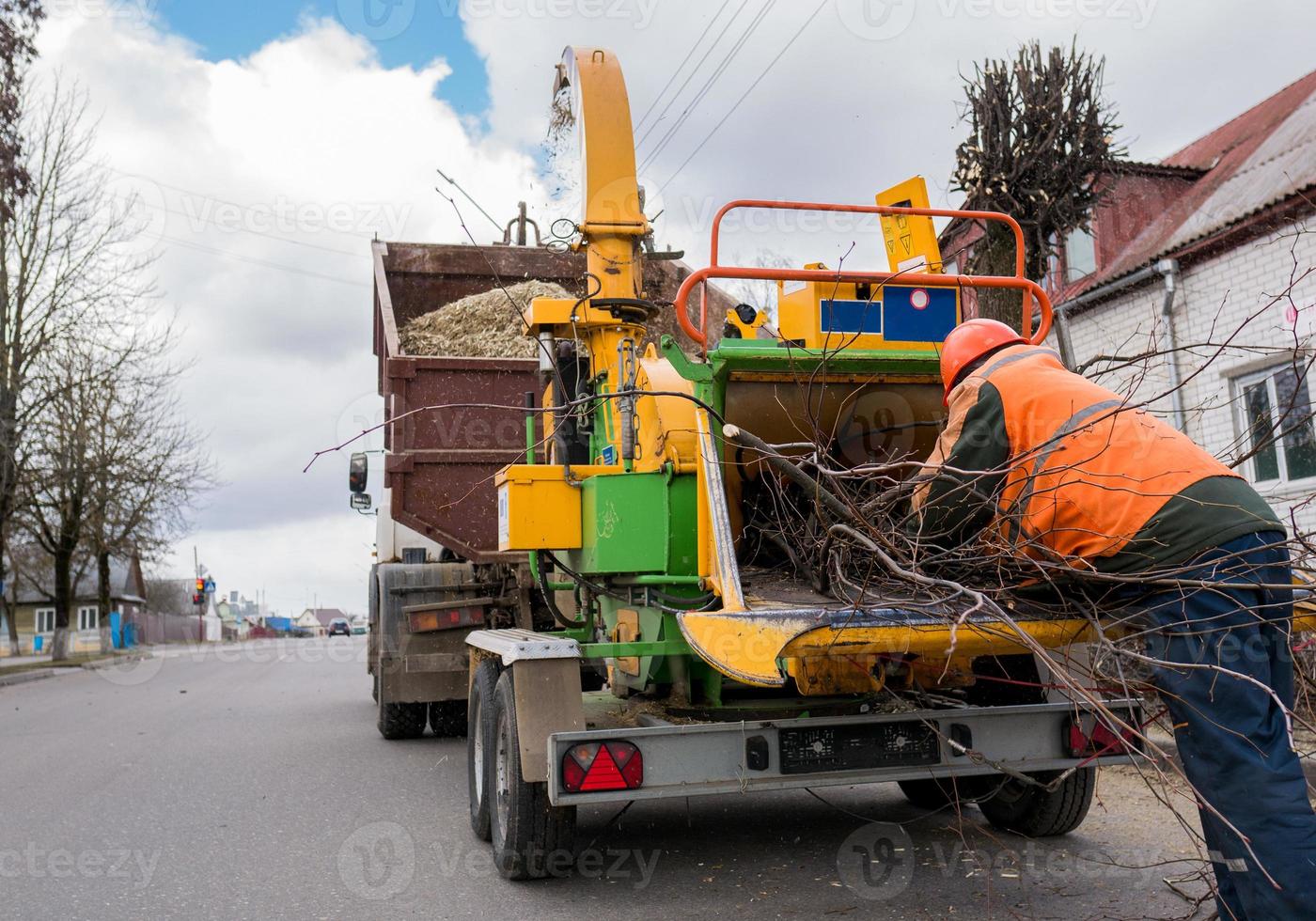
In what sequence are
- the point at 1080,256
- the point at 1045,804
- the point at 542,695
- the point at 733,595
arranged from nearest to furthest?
1. the point at 733,595
2. the point at 542,695
3. the point at 1045,804
4. the point at 1080,256

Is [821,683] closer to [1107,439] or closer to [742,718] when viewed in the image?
[742,718]

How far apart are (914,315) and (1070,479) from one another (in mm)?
1452

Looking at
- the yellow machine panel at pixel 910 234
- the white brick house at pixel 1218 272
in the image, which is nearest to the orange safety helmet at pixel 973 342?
the yellow machine panel at pixel 910 234

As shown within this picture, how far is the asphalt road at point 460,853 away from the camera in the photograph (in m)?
4.36

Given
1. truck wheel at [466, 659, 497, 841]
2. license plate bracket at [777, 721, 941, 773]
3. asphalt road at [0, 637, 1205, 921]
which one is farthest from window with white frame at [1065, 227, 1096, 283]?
license plate bracket at [777, 721, 941, 773]

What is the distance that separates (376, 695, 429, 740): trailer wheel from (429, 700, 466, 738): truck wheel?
0.26ft

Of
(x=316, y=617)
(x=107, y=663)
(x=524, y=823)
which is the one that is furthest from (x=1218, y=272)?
(x=316, y=617)

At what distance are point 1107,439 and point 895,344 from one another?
4.80 feet

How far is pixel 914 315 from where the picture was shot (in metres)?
4.68

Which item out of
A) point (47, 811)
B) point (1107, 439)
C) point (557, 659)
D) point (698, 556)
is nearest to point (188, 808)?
point (47, 811)

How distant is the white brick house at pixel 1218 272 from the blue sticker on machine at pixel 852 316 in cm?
518

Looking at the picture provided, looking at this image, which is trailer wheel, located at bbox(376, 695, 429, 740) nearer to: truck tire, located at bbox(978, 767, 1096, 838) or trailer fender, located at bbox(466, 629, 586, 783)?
trailer fender, located at bbox(466, 629, 586, 783)

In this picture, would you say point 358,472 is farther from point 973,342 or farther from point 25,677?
point 25,677

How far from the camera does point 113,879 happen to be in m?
4.92
